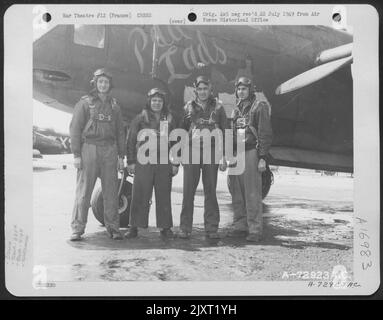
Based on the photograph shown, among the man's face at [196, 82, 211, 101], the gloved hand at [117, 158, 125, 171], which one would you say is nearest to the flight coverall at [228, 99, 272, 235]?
the man's face at [196, 82, 211, 101]

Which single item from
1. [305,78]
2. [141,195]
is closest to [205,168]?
[141,195]

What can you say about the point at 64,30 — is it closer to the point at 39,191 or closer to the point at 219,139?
the point at 39,191

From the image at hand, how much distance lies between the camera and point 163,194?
2.19m

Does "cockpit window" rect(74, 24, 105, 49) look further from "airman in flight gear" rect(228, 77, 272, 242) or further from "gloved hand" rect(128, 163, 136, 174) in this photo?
"airman in flight gear" rect(228, 77, 272, 242)

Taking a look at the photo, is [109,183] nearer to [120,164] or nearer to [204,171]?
[120,164]

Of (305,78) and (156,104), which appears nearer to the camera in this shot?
(156,104)

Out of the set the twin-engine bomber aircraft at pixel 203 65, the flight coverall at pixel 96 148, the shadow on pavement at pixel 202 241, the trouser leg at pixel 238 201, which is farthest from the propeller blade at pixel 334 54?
the flight coverall at pixel 96 148

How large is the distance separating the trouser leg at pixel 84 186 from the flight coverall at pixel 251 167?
697 mm

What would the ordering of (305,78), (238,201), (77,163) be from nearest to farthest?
1. (77,163)
2. (238,201)
3. (305,78)

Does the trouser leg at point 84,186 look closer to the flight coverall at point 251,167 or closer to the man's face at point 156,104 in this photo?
the man's face at point 156,104

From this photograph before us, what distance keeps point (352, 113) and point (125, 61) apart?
1206mm

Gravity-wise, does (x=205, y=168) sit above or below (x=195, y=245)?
above

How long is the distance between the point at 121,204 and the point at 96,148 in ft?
1.09

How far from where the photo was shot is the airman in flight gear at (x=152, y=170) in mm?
2180
